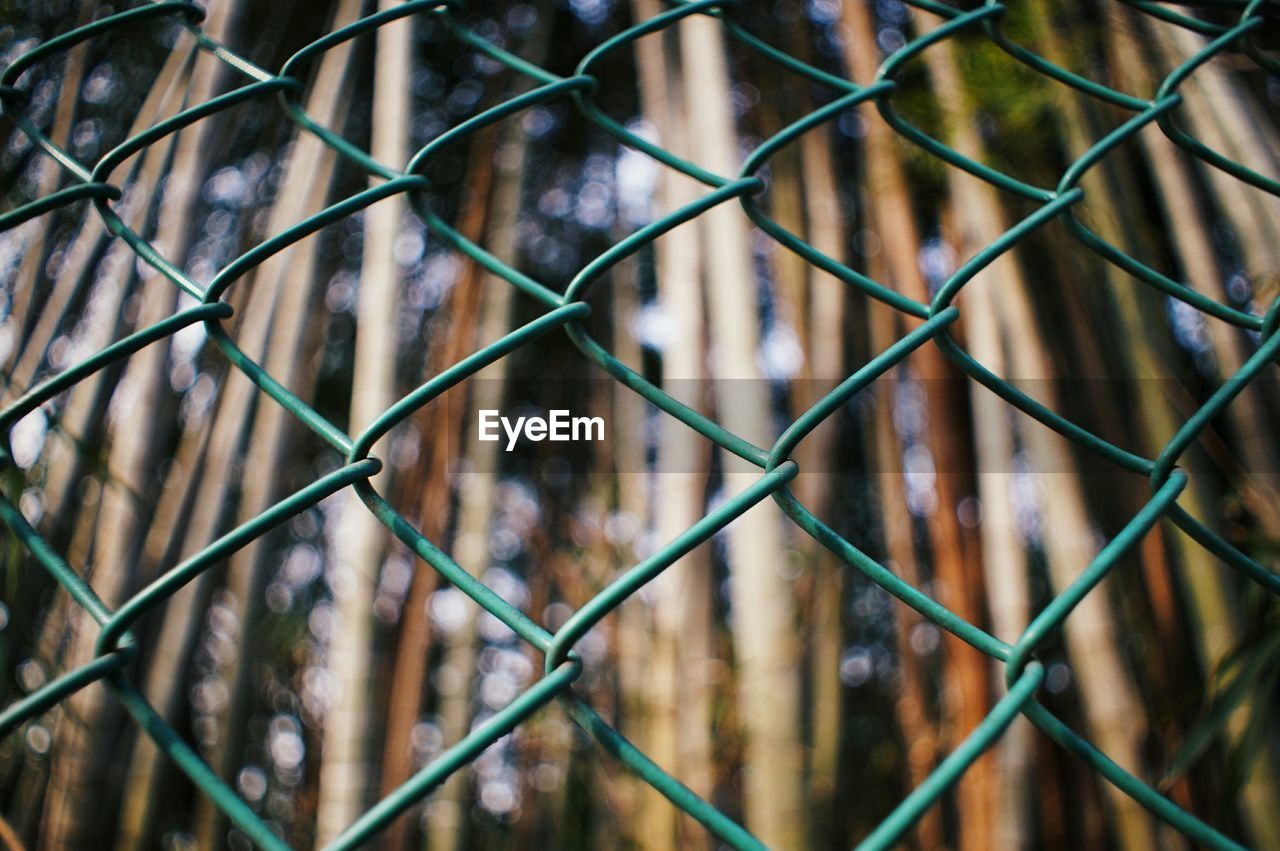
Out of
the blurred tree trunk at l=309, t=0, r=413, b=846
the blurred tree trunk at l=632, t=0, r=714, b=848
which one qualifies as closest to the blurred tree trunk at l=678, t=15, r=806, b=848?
the blurred tree trunk at l=632, t=0, r=714, b=848

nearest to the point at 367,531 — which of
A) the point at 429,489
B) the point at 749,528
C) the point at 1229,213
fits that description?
the point at 749,528

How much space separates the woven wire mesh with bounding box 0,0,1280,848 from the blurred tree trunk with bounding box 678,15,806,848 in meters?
0.35

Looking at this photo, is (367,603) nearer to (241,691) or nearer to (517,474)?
(241,691)

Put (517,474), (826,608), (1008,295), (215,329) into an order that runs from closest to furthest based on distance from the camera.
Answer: (215,329) < (1008,295) < (826,608) < (517,474)

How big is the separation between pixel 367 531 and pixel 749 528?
355 millimetres

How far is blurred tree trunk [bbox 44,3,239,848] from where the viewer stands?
81cm

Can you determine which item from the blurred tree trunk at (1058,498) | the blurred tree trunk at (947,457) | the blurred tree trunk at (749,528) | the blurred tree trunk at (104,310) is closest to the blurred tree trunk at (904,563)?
the blurred tree trunk at (947,457)

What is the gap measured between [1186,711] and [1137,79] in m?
0.60

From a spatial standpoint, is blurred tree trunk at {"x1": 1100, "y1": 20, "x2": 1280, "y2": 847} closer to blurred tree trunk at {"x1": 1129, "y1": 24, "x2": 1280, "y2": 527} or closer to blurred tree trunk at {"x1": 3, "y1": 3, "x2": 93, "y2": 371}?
blurred tree trunk at {"x1": 1129, "y1": 24, "x2": 1280, "y2": 527}

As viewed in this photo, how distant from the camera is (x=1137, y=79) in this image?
2.68 ft

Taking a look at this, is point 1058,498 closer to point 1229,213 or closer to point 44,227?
point 1229,213

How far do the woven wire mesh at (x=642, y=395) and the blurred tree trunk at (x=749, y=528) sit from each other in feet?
1.15

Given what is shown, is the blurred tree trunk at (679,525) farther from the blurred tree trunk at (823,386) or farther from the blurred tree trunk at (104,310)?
the blurred tree trunk at (104,310)

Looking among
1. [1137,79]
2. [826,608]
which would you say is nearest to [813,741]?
[826,608]
